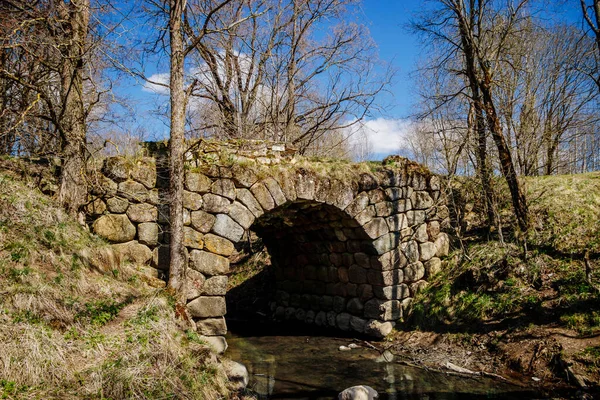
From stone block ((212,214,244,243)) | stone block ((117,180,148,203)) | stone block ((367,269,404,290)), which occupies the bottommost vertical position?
stone block ((367,269,404,290))

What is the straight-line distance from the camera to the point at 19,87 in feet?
21.7

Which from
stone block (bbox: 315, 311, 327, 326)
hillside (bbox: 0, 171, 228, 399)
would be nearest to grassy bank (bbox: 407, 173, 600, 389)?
stone block (bbox: 315, 311, 327, 326)

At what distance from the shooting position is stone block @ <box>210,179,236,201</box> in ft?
20.8

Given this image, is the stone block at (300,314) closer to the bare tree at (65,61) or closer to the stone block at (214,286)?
the stone block at (214,286)

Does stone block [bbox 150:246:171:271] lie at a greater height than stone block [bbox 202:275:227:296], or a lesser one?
greater

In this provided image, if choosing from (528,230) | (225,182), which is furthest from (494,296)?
(225,182)

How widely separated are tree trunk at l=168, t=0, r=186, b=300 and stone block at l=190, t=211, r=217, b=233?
352 millimetres

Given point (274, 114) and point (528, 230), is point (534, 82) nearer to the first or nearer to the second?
point (528, 230)

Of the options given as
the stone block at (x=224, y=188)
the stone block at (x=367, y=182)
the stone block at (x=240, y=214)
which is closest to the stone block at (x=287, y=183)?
the stone block at (x=240, y=214)

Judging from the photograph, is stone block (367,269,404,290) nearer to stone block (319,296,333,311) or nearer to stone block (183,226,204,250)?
stone block (319,296,333,311)

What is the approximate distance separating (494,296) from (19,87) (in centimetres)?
789

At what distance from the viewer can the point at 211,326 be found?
620cm

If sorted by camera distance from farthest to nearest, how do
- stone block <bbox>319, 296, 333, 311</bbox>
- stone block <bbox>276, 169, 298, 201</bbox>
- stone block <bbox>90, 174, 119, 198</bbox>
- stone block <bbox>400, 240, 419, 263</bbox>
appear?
stone block <bbox>319, 296, 333, 311</bbox> → stone block <bbox>400, 240, 419, 263</bbox> → stone block <bbox>276, 169, 298, 201</bbox> → stone block <bbox>90, 174, 119, 198</bbox>

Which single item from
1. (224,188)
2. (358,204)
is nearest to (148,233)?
(224,188)
